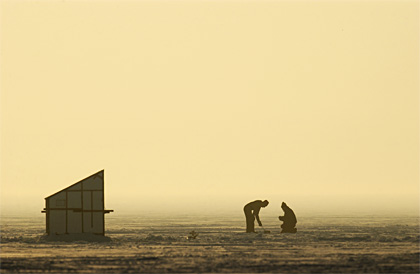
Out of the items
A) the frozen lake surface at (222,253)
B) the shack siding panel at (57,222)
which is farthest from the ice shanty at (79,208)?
the frozen lake surface at (222,253)

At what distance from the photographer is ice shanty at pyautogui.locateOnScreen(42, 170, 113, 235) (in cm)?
5875

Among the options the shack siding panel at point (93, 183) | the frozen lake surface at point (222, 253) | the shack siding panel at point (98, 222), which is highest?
the shack siding panel at point (93, 183)

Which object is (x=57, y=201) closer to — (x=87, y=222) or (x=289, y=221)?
(x=87, y=222)

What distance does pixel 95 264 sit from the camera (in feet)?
147

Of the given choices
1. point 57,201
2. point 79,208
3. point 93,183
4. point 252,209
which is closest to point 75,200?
point 79,208

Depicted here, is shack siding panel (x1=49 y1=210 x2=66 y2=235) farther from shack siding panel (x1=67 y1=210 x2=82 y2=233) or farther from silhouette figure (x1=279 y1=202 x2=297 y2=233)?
silhouette figure (x1=279 y1=202 x2=297 y2=233)

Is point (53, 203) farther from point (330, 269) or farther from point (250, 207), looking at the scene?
point (330, 269)

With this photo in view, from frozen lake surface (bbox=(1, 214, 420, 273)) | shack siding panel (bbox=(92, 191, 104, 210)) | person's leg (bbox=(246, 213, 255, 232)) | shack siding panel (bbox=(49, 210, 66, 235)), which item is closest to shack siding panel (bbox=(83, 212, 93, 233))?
shack siding panel (bbox=(92, 191, 104, 210))

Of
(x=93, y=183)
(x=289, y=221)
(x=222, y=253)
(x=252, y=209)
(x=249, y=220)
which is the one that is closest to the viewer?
(x=222, y=253)

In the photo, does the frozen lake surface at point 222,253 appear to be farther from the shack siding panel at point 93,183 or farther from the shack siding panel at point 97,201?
the shack siding panel at point 93,183

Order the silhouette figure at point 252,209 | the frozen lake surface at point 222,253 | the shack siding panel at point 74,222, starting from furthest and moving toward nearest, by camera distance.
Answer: the silhouette figure at point 252,209 < the shack siding panel at point 74,222 < the frozen lake surface at point 222,253

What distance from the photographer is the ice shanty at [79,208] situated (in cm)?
5875

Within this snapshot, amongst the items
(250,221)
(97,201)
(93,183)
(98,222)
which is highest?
(93,183)

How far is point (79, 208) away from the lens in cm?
5869
